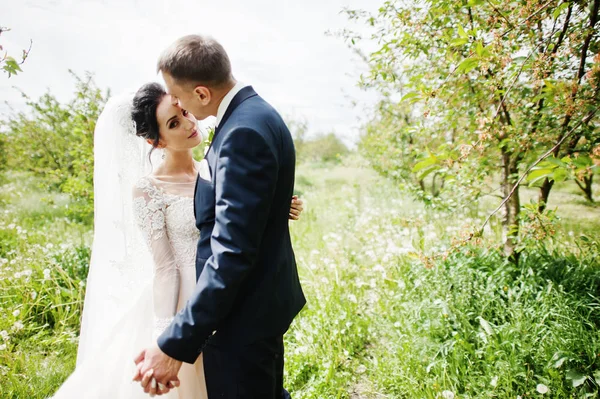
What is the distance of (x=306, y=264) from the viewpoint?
468 cm

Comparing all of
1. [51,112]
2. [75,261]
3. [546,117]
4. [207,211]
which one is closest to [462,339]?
[546,117]

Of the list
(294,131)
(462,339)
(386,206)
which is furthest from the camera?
(294,131)

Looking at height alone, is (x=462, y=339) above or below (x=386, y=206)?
below

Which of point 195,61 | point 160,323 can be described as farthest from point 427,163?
point 160,323

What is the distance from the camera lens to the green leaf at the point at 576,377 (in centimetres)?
203

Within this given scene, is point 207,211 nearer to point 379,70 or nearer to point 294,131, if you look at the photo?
point 379,70

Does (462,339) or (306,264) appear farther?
(306,264)

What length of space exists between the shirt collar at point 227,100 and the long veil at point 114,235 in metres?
0.96

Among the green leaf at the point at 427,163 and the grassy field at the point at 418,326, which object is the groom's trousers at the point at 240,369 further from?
the green leaf at the point at 427,163

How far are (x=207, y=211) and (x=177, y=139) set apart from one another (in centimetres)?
81

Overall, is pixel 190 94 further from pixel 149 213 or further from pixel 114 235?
pixel 114 235

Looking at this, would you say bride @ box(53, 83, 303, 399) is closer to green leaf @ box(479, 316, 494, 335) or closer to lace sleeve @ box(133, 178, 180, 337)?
lace sleeve @ box(133, 178, 180, 337)

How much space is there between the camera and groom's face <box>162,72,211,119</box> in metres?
1.50

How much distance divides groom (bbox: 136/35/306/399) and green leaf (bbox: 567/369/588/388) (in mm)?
1872
